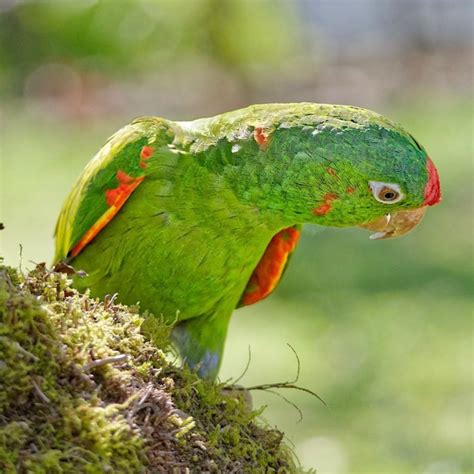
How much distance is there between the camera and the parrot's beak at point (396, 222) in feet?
11.1

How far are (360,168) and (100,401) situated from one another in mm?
1448

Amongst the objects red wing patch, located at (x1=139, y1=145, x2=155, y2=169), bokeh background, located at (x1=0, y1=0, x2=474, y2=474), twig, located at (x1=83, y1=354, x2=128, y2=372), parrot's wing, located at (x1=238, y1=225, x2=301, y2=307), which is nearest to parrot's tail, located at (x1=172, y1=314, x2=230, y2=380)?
parrot's wing, located at (x1=238, y1=225, x2=301, y2=307)

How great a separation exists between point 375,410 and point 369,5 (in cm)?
1447

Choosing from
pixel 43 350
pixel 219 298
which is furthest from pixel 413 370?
pixel 43 350

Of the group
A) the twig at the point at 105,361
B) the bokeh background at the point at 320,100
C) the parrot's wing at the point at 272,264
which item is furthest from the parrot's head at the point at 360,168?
the bokeh background at the point at 320,100

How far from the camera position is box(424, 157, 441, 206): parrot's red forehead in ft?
10.4

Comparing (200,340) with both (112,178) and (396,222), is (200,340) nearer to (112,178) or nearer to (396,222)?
(112,178)

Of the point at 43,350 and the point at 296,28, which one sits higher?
the point at 296,28

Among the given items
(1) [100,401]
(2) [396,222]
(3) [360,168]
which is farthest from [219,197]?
(1) [100,401]

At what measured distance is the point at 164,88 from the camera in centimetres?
1662

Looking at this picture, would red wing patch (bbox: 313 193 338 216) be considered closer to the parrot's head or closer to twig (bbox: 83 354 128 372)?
the parrot's head

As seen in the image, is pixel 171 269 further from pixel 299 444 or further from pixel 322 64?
pixel 322 64

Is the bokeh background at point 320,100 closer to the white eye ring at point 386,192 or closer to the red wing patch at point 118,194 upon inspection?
the red wing patch at point 118,194

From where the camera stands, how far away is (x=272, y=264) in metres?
4.02
